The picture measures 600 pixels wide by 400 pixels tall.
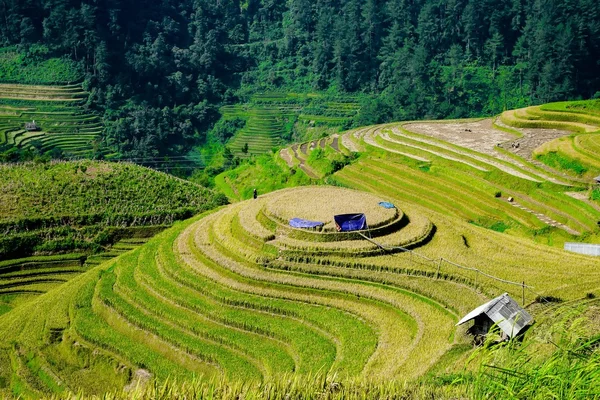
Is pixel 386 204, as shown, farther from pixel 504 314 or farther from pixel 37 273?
pixel 37 273

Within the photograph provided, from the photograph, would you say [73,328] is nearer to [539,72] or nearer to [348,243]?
[348,243]

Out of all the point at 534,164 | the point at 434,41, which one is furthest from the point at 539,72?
the point at 534,164

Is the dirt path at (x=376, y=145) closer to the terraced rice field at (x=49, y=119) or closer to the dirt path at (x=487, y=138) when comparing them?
the dirt path at (x=487, y=138)

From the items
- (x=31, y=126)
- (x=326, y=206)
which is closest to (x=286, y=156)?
(x=326, y=206)

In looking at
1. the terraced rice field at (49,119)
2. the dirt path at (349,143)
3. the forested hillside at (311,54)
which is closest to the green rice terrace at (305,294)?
the dirt path at (349,143)

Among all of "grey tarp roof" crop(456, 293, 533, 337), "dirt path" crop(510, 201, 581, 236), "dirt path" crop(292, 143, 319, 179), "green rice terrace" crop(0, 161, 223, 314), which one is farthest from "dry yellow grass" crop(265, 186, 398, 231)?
"dirt path" crop(292, 143, 319, 179)

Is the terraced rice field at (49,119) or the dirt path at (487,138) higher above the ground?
the terraced rice field at (49,119)
